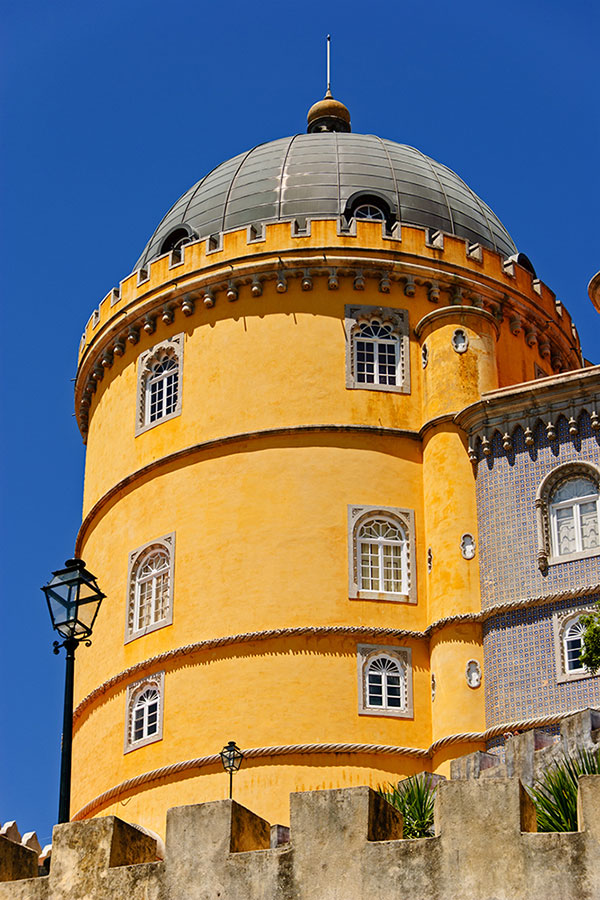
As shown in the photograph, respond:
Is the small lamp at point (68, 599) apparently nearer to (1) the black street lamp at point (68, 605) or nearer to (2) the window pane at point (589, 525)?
(1) the black street lamp at point (68, 605)

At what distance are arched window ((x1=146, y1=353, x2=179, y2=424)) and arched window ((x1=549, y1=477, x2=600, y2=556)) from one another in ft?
28.8

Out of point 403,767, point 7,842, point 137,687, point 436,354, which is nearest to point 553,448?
point 436,354

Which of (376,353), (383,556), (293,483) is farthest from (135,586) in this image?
(376,353)

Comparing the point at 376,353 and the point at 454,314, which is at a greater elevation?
the point at 454,314

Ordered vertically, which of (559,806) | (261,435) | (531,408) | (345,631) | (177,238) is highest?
(177,238)

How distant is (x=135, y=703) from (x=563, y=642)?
8823 mm

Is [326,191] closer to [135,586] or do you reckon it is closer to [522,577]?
[135,586]

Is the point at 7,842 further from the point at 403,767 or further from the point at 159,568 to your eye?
the point at 159,568

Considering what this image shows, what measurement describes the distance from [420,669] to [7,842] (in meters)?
Result: 15.9

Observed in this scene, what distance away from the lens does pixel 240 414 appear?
35062 mm

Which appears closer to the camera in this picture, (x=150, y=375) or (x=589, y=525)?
(x=589, y=525)

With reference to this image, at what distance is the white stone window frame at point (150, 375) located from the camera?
36250mm

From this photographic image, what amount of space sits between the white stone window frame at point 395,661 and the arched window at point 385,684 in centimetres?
6

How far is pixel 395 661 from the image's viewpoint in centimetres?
3272
